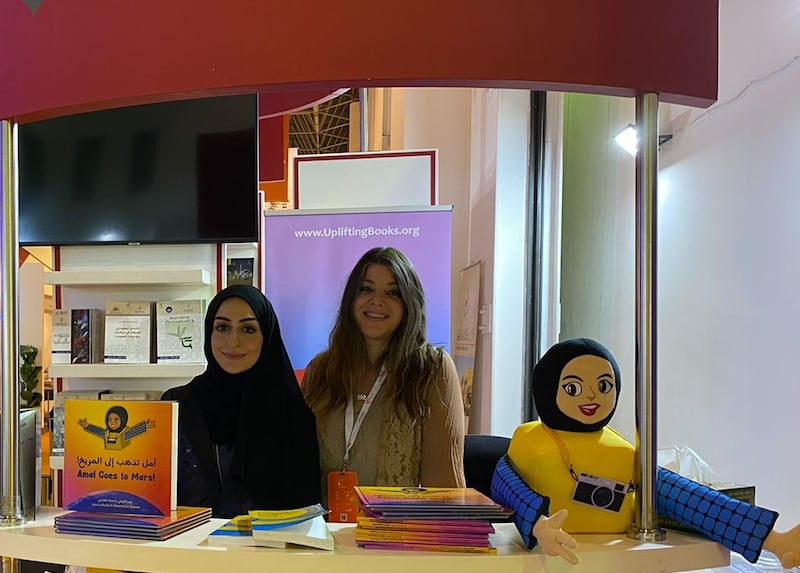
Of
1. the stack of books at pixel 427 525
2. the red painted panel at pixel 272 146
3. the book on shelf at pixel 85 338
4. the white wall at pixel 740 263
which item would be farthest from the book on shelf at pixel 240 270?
the stack of books at pixel 427 525

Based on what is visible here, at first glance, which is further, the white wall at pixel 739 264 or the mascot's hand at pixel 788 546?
the white wall at pixel 739 264

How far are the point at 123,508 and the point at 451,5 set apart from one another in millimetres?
899

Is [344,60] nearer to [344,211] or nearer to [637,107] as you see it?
[637,107]

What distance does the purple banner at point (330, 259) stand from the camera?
3.35 metres

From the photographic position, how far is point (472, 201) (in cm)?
493

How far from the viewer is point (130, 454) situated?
1058 mm

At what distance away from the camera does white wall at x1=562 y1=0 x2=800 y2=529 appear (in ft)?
5.09

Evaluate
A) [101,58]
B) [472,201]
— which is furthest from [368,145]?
[101,58]

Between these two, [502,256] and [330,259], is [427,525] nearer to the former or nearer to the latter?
[330,259]

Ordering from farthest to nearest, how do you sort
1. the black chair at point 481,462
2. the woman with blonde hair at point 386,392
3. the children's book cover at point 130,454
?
the black chair at point 481,462
the woman with blonde hair at point 386,392
the children's book cover at point 130,454

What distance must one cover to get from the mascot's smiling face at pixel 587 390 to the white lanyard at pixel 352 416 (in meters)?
0.77

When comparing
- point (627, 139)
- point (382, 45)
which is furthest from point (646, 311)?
point (627, 139)

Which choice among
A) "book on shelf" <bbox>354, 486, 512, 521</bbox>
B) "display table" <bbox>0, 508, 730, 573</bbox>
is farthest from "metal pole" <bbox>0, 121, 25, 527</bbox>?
"book on shelf" <bbox>354, 486, 512, 521</bbox>

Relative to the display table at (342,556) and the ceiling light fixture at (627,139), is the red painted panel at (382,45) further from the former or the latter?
the ceiling light fixture at (627,139)
